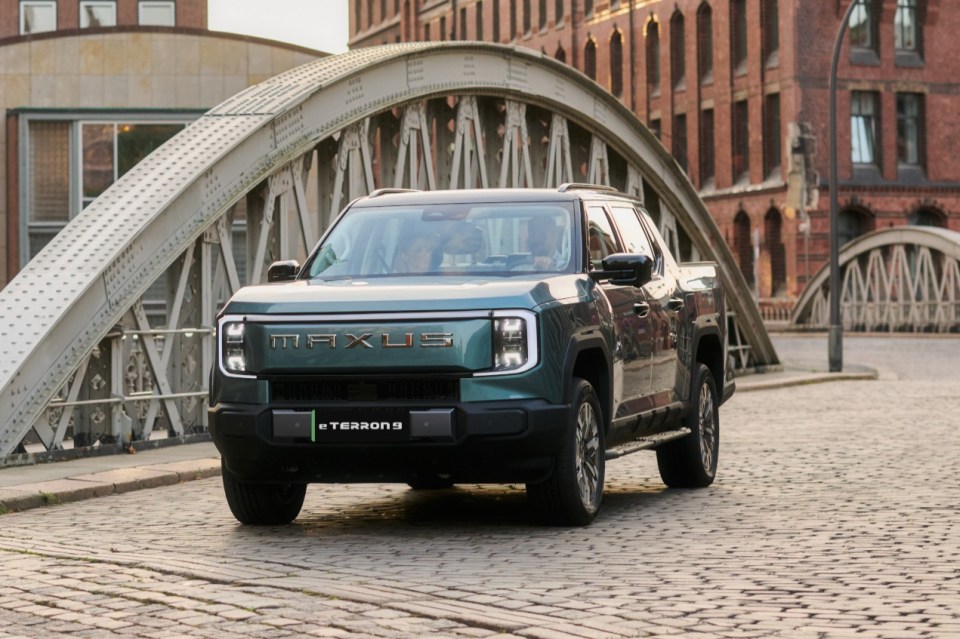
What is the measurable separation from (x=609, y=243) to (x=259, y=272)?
642 cm

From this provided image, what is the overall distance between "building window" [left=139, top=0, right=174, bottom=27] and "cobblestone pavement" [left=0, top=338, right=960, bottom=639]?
38418mm

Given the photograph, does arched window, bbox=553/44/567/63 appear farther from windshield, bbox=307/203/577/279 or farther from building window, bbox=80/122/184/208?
windshield, bbox=307/203/577/279

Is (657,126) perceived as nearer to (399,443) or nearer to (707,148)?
(707,148)

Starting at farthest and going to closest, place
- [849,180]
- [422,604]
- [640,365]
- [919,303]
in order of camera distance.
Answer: [849,180] < [919,303] < [640,365] < [422,604]

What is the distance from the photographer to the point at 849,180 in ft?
205

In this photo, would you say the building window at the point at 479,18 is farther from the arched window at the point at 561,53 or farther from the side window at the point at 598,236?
the side window at the point at 598,236

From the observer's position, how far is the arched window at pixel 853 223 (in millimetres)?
63219

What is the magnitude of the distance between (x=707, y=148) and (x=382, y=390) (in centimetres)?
5957

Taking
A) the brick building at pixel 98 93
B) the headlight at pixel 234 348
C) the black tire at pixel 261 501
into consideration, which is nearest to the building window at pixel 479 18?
the brick building at pixel 98 93

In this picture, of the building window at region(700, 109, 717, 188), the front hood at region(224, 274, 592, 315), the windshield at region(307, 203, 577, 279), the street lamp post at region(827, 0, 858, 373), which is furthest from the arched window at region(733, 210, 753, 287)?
the front hood at region(224, 274, 592, 315)

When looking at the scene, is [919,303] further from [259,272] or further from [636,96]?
[259,272]

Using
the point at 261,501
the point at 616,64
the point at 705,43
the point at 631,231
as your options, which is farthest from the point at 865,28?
the point at 261,501

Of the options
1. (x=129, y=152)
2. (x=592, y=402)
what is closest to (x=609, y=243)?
(x=592, y=402)

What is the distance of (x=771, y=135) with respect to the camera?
6356 cm
